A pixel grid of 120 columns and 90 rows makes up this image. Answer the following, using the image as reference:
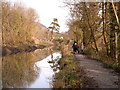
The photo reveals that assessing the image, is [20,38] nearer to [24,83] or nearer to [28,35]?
[28,35]

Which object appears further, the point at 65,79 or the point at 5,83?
the point at 5,83

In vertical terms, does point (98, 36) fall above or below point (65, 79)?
above

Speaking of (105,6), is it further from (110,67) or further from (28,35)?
(28,35)

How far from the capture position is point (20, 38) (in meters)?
38.9

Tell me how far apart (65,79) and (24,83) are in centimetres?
Result: 294

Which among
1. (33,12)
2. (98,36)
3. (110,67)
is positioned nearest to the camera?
(110,67)

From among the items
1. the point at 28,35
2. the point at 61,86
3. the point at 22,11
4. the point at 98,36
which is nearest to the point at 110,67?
the point at 61,86

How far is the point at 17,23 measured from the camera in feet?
117

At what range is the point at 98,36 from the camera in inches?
779

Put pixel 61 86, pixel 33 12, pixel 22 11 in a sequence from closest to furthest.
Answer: pixel 61 86, pixel 22 11, pixel 33 12

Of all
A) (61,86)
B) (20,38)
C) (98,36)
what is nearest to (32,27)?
(20,38)

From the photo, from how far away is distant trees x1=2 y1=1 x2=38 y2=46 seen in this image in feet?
100

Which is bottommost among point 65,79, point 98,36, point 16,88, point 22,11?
point 16,88

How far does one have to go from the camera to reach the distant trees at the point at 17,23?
30484 mm
